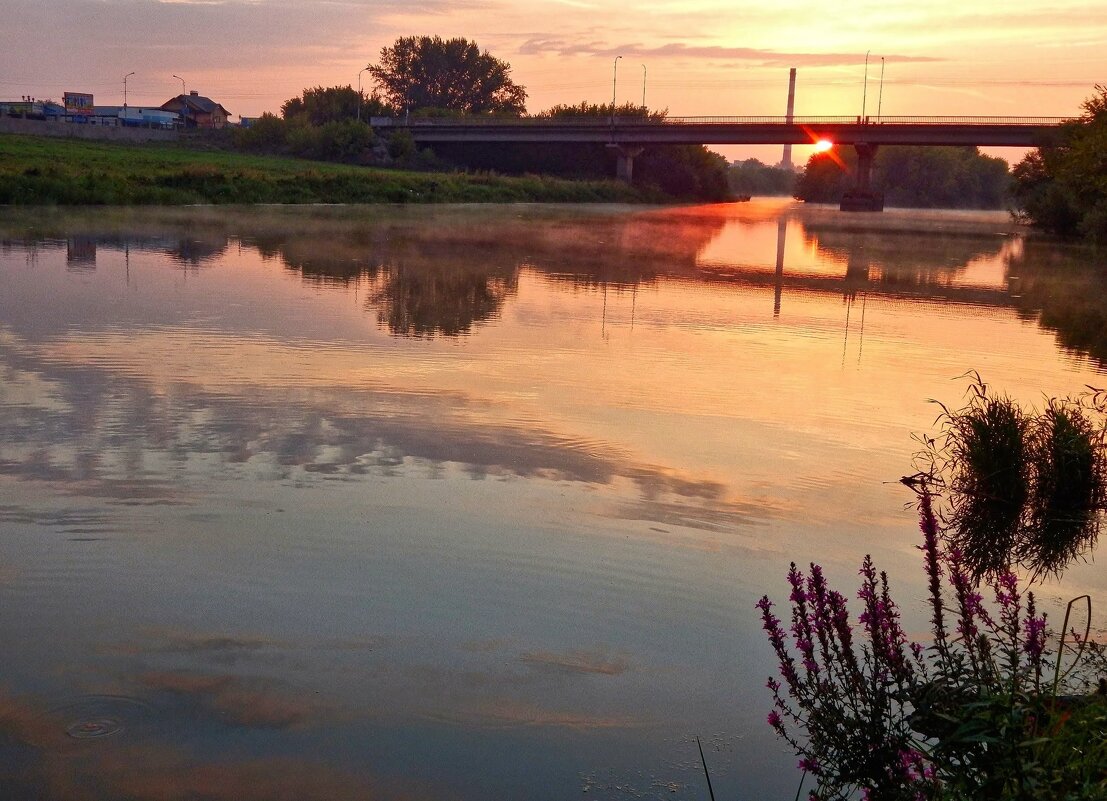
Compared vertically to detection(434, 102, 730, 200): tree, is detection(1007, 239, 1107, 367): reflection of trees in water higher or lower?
lower

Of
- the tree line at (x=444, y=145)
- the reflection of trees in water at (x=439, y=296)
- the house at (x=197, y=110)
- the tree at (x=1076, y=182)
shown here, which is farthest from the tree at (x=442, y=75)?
the reflection of trees in water at (x=439, y=296)

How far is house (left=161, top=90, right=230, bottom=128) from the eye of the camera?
155125 millimetres

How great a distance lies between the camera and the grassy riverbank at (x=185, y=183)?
157ft

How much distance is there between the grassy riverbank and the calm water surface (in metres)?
29.6

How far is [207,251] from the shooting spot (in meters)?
29.9

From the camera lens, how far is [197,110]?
16062 cm

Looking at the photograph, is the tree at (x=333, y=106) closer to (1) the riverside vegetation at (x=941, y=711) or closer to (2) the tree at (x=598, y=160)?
(2) the tree at (x=598, y=160)

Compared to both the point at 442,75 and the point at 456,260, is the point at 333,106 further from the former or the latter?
the point at 456,260

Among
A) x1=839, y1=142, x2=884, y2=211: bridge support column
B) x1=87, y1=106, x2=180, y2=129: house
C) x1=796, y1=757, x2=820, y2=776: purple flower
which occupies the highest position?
x1=87, y1=106, x2=180, y2=129: house

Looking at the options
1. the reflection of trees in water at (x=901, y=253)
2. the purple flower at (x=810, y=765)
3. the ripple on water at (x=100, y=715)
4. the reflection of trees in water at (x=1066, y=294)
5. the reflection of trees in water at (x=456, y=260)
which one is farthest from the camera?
the reflection of trees in water at (x=901, y=253)

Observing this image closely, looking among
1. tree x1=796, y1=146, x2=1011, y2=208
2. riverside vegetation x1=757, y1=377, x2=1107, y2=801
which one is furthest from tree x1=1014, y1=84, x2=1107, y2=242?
tree x1=796, y1=146, x2=1011, y2=208

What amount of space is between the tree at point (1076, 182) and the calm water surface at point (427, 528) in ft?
111

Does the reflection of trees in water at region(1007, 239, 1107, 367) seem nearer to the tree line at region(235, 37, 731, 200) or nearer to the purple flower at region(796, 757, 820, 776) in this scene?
the purple flower at region(796, 757, 820, 776)

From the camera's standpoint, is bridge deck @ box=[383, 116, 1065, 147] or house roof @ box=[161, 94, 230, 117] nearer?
bridge deck @ box=[383, 116, 1065, 147]
